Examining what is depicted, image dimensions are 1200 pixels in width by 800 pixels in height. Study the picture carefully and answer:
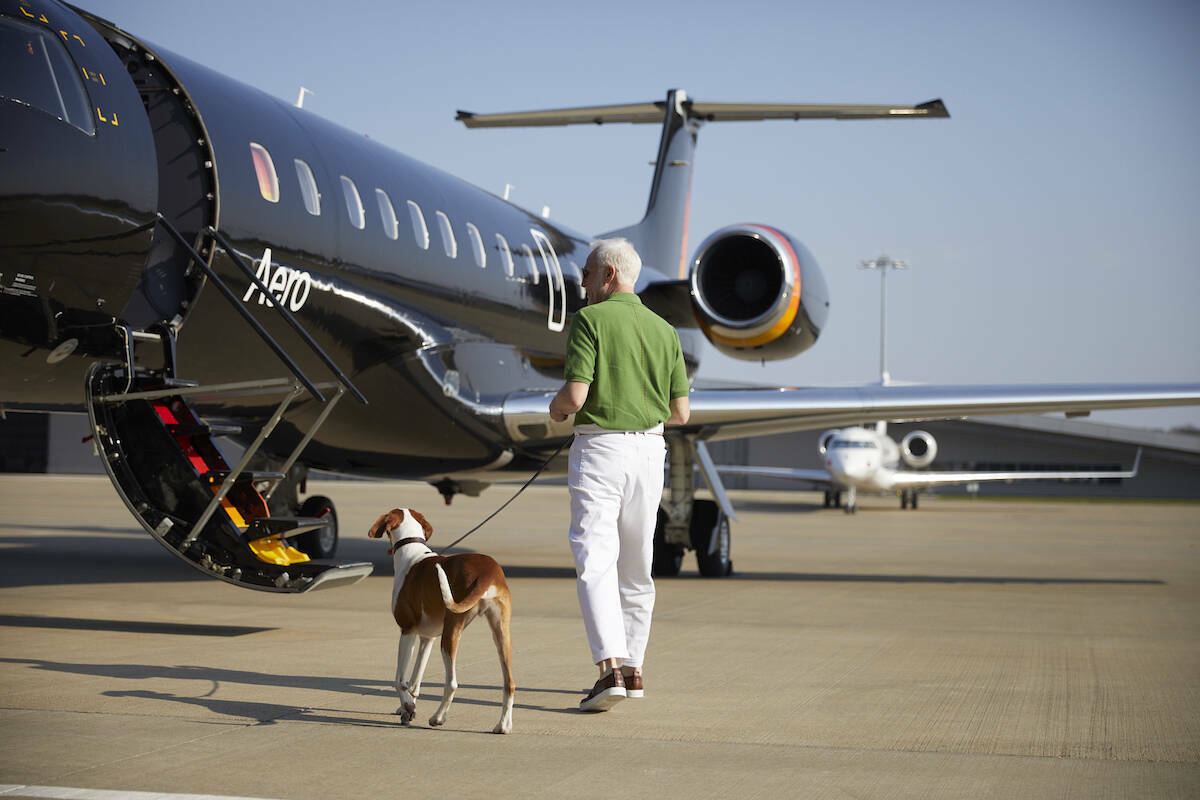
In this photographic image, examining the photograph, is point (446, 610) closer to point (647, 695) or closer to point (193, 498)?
point (647, 695)

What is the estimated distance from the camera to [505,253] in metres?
12.7

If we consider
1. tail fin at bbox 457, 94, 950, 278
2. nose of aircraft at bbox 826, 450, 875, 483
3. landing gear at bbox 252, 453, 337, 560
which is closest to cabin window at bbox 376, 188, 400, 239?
landing gear at bbox 252, 453, 337, 560

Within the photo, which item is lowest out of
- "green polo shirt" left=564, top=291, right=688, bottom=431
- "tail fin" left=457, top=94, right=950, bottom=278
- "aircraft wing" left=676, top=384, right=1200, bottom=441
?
"aircraft wing" left=676, top=384, right=1200, bottom=441

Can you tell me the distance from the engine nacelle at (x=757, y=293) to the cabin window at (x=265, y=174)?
573 cm

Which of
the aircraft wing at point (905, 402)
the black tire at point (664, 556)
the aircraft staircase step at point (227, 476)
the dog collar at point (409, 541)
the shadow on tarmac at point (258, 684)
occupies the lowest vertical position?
the black tire at point (664, 556)

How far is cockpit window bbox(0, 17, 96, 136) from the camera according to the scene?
21.4ft

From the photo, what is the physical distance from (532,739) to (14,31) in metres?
4.73

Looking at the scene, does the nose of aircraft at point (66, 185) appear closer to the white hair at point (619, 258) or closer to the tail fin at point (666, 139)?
the white hair at point (619, 258)

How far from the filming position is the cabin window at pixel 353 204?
9.68 meters

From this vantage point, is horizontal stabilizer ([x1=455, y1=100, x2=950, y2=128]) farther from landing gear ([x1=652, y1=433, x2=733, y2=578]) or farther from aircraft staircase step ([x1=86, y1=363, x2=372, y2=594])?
aircraft staircase step ([x1=86, y1=363, x2=372, y2=594])

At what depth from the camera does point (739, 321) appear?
43.6 ft

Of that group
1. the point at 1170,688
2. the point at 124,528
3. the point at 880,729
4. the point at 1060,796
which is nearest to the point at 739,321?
the point at 1170,688

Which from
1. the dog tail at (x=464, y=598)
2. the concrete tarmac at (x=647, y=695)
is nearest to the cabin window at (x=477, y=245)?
the concrete tarmac at (x=647, y=695)

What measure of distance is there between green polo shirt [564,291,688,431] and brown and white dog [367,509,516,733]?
88 cm
